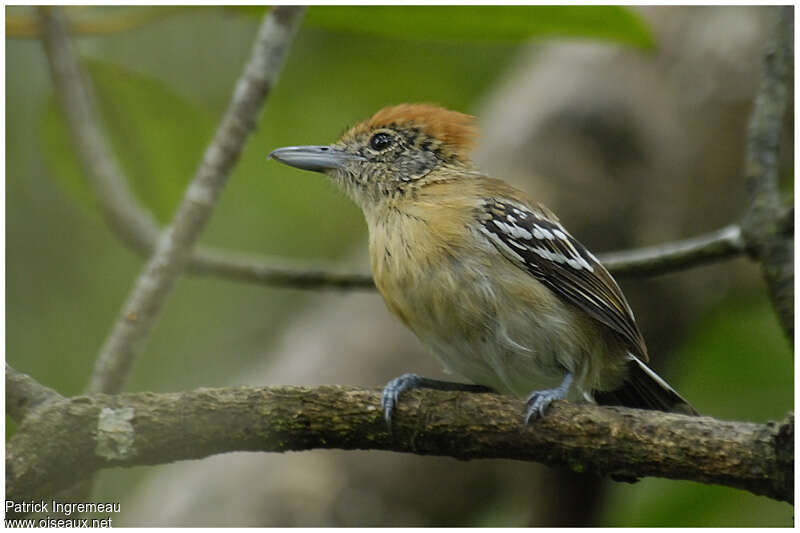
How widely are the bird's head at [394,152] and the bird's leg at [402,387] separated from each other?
1.00 metres

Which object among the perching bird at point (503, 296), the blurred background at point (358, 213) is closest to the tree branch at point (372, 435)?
the perching bird at point (503, 296)

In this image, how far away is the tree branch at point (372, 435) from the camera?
2660 millimetres

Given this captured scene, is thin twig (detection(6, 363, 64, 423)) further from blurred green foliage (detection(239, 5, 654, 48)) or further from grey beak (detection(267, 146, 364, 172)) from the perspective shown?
blurred green foliage (detection(239, 5, 654, 48))

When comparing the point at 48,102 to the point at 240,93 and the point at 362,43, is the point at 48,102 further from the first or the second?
the point at 362,43

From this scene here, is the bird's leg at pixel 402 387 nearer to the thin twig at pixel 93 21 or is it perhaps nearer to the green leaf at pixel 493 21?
the green leaf at pixel 493 21

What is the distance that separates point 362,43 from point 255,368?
255cm

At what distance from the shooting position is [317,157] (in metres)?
4.42

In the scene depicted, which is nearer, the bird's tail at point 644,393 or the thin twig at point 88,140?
the bird's tail at point 644,393

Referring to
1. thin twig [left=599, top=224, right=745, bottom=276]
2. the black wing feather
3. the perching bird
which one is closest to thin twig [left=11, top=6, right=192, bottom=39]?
the perching bird

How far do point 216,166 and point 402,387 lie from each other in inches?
52.6

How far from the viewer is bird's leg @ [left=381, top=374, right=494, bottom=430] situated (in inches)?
116

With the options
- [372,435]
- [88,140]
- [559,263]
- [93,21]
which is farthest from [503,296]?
[93,21]

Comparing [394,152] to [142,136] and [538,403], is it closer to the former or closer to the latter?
[142,136]

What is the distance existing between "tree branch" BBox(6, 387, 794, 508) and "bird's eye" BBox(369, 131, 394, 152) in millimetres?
1813
